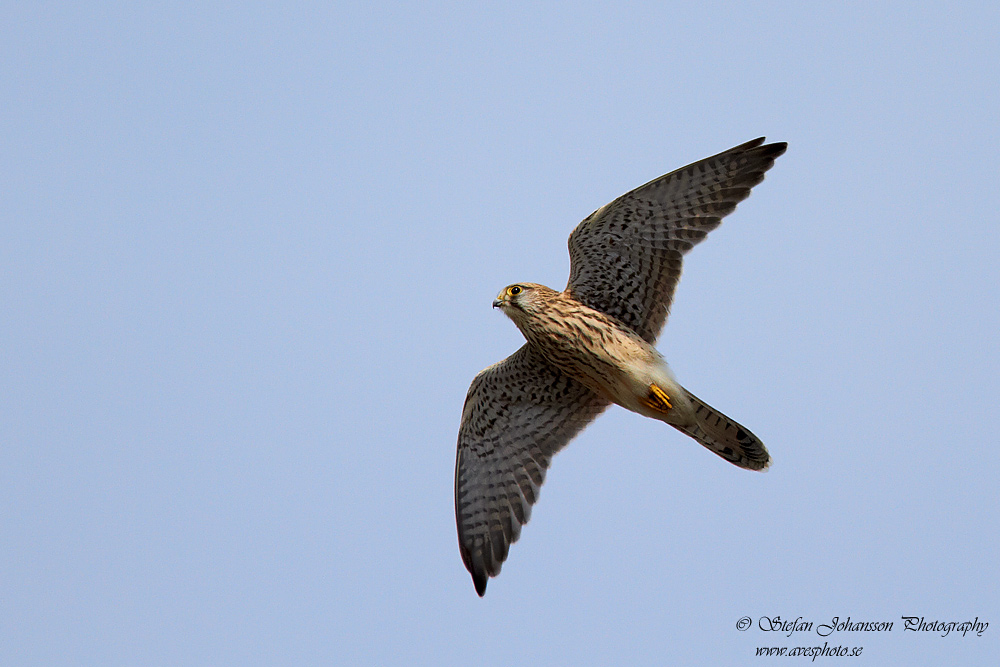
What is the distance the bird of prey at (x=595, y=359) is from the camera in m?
8.33

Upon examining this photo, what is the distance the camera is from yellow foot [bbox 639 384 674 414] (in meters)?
8.26

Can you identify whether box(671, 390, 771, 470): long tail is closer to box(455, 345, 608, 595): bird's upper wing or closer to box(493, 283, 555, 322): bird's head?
box(455, 345, 608, 595): bird's upper wing

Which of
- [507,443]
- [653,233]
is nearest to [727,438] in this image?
[653,233]

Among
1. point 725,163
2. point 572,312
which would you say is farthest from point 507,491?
point 725,163

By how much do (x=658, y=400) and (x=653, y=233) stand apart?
5.19ft

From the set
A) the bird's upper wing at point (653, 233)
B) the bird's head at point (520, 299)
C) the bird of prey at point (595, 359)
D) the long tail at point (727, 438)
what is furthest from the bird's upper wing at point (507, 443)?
the long tail at point (727, 438)

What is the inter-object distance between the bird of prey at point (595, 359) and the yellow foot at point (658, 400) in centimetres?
1

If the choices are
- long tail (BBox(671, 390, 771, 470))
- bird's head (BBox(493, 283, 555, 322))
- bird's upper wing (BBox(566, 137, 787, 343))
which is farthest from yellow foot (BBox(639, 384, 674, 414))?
→ bird's head (BBox(493, 283, 555, 322))

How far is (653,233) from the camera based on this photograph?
8.56 m

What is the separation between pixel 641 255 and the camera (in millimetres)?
8656

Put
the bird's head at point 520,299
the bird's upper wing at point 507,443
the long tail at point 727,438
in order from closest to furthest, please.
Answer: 1. the long tail at point 727,438
2. the bird's head at point 520,299
3. the bird's upper wing at point 507,443

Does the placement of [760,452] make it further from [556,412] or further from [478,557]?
[478,557]

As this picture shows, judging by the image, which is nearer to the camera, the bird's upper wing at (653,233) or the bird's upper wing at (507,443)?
the bird's upper wing at (653,233)

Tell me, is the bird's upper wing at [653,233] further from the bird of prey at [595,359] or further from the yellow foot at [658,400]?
the yellow foot at [658,400]
